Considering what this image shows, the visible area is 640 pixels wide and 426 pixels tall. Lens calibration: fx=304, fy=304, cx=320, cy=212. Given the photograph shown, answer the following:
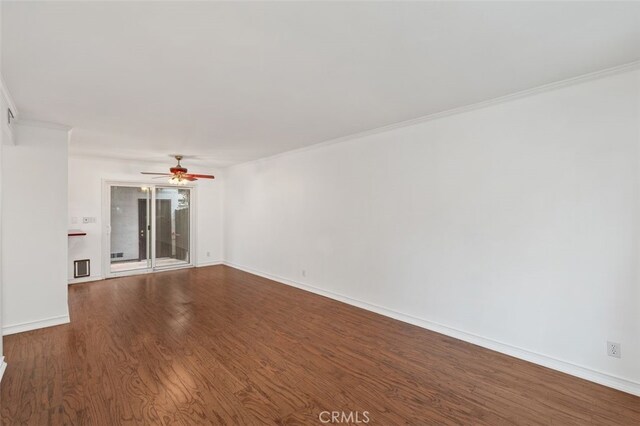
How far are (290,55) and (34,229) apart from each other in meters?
4.04

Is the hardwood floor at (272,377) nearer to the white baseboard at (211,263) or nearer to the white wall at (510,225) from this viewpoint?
the white wall at (510,225)

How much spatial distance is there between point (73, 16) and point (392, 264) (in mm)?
3988

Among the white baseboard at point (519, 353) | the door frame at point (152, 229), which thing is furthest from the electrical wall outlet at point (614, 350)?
the door frame at point (152, 229)

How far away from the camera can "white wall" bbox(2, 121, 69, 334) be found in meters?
3.73

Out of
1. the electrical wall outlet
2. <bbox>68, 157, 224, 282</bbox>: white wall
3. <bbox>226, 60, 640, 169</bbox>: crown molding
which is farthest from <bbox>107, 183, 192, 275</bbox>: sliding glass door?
the electrical wall outlet

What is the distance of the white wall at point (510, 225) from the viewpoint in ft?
8.48

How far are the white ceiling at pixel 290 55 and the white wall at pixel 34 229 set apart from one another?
1.88 ft

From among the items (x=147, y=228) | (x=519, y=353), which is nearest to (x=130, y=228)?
(x=147, y=228)

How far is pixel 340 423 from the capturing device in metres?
2.20

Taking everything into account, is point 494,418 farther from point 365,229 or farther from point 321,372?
point 365,229

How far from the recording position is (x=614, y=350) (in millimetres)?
2582

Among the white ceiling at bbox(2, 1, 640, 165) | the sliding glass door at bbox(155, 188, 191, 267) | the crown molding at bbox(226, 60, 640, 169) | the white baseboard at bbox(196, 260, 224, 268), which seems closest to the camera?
the white ceiling at bbox(2, 1, 640, 165)

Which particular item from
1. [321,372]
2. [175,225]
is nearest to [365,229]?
[321,372]

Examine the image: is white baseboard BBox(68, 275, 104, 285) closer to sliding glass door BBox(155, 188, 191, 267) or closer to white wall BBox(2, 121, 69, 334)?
sliding glass door BBox(155, 188, 191, 267)
